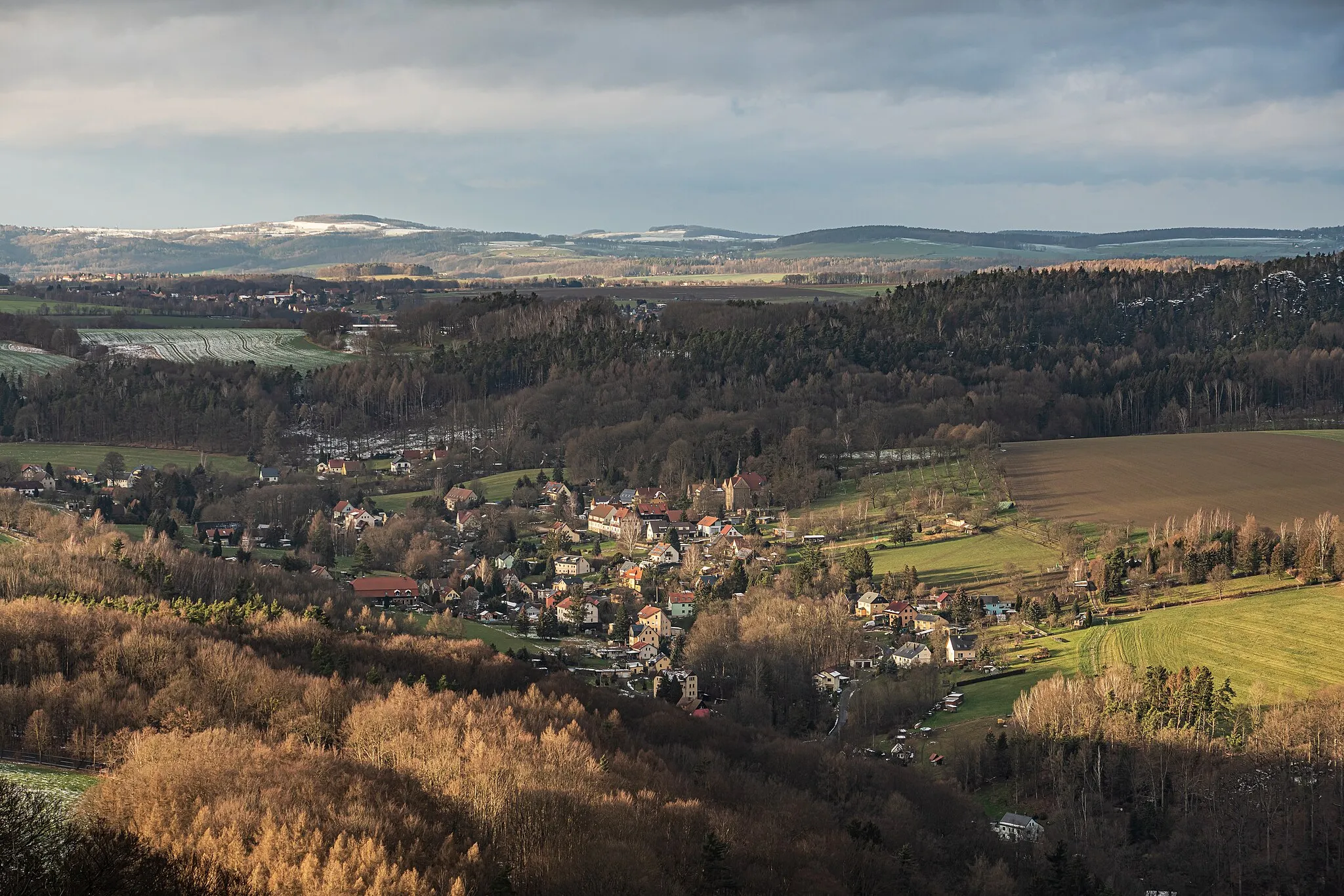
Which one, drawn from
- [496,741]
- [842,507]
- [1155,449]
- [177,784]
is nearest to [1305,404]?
[1155,449]

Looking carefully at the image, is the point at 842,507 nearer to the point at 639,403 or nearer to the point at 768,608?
the point at 768,608

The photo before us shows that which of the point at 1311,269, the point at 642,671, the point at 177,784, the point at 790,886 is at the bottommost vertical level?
the point at 642,671

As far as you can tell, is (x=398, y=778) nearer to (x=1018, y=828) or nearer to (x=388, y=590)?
(x=1018, y=828)

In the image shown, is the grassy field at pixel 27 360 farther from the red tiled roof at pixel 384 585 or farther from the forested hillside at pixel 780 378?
the red tiled roof at pixel 384 585

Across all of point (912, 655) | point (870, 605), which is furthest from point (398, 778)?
point (870, 605)

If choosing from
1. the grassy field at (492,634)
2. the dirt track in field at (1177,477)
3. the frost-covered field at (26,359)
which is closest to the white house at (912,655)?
the grassy field at (492,634)

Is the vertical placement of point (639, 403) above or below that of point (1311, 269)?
below
